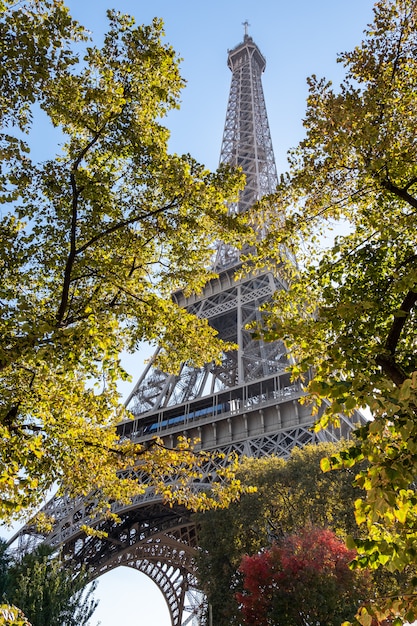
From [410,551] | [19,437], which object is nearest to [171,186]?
[19,437]

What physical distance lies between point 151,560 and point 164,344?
3968 centimetres

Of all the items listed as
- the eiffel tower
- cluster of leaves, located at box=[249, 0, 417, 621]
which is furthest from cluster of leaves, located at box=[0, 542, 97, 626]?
cluster of leaves, located at box=[249, 0, 417, 621]

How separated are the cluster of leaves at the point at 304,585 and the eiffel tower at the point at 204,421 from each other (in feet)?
25.0

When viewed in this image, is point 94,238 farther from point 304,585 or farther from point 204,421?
point 204,421

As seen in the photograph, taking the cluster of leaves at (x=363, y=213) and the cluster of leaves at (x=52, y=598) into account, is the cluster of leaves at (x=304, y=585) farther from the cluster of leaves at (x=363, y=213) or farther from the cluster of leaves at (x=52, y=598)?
the cluster of leaves at (x=363, y=213)

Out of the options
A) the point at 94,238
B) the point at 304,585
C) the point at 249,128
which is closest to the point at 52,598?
the point at 304,585

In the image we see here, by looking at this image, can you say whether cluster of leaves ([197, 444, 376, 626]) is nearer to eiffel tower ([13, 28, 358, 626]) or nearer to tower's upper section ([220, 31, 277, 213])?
eiffel tower ([13, 28, 358, 626])

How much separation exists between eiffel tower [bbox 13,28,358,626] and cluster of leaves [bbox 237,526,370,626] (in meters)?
7.61

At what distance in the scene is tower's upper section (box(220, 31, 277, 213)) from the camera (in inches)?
1989

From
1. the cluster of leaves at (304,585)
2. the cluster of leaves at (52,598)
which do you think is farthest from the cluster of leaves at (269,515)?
the cluster of leaves at (52,598)

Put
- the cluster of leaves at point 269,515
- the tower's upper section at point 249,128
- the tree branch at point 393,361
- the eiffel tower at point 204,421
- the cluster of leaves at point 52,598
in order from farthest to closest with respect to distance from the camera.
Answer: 1. the tower's upper section at point 249,128
2. the eiffel tower at point 204,421
3. the cluster of leaves at point 269,515
4. the cluster of leaves at point 52,598
5. the tree branch at point 393,361

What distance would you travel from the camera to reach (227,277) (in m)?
41.4

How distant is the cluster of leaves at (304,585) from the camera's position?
15758 millimetres

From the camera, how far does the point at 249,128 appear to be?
190 ft
